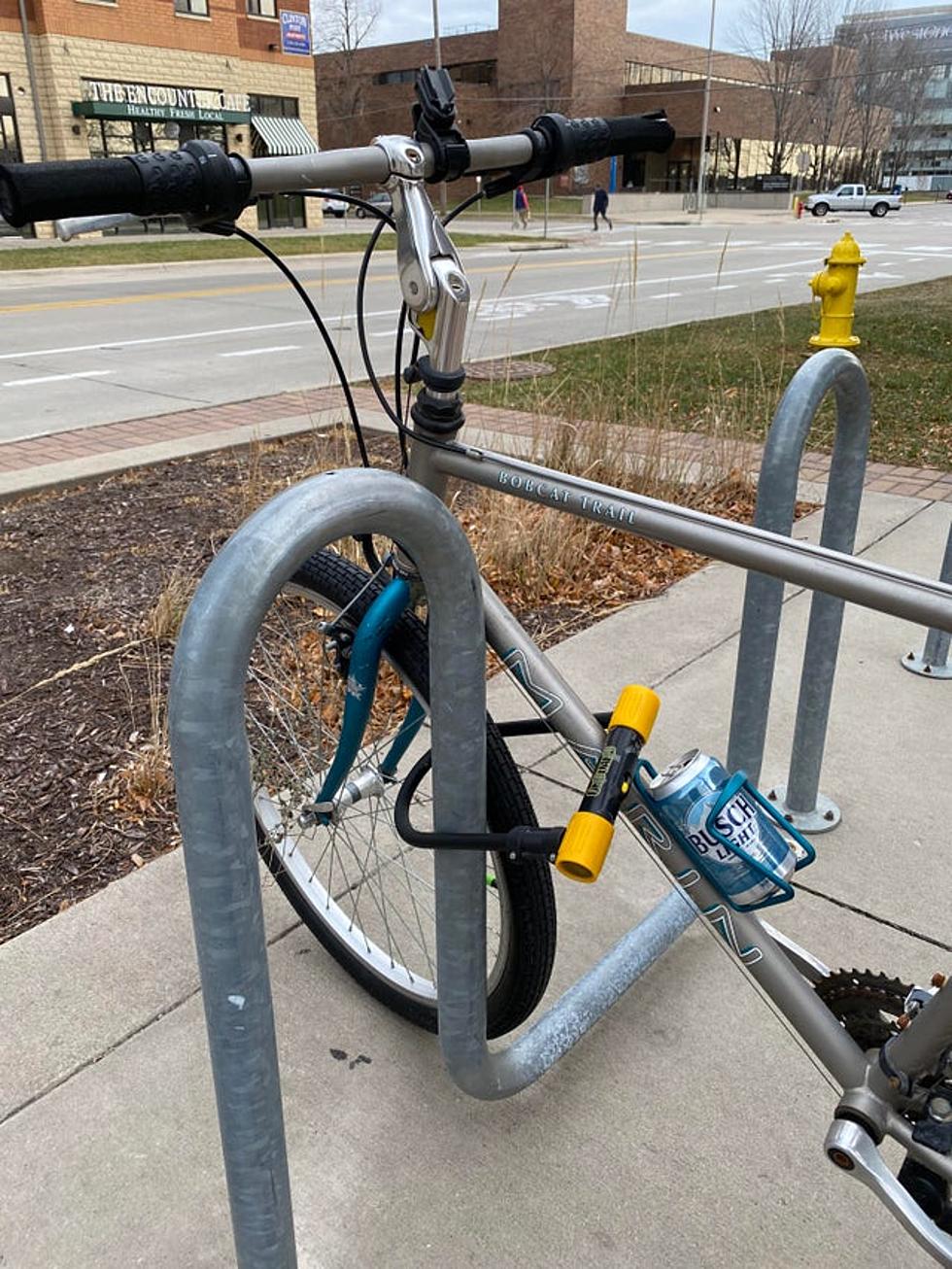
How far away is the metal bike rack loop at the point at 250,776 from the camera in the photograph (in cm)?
108

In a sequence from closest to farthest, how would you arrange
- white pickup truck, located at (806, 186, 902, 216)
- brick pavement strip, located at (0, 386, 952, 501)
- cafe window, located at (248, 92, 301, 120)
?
1. brick pavement strip, located at (0, 386, 952, 501)
2. cafe window, located at (248, 92, 301, 120)
3. white pickup truck, located at (806, 186, 902, 216)

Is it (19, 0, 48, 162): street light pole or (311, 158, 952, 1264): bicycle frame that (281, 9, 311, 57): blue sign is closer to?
(19, 0, 48, 162): street light pole

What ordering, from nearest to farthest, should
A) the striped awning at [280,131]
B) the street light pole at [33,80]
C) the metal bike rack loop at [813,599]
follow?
1. the metal bike rack loop at [813,599]
2. the street light pole at [33,80]
3. the striped awning at [280,131]

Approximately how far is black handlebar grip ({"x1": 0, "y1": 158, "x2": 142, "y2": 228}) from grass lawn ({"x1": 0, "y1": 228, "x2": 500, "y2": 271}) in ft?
59.4

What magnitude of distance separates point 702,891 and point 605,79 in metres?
63.4

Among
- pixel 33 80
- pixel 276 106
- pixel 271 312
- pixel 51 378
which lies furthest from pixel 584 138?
pixel 276 106

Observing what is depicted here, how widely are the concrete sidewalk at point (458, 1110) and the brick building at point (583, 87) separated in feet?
174

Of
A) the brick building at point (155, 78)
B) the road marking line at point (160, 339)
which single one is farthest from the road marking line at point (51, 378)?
the brick building at point (155, 78)

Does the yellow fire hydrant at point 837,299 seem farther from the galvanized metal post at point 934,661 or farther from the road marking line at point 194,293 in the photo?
the road marking line at point 194,293

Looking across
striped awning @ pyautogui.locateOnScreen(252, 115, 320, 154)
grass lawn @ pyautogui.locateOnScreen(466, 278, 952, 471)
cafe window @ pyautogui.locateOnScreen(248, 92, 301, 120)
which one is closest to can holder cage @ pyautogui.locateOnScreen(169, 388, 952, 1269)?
grass lawn @ pyautogui.locateOnScreen(466, 278, 952, 471)

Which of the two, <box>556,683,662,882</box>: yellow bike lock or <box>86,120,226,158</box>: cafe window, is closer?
<box>556,683,662,882</box>: yellow bike lock

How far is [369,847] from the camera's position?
8.00 feet

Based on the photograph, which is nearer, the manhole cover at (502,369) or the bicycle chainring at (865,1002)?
the bicycle chainring at (865,1002)

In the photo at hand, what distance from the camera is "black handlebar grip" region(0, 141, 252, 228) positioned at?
46.0 inches
